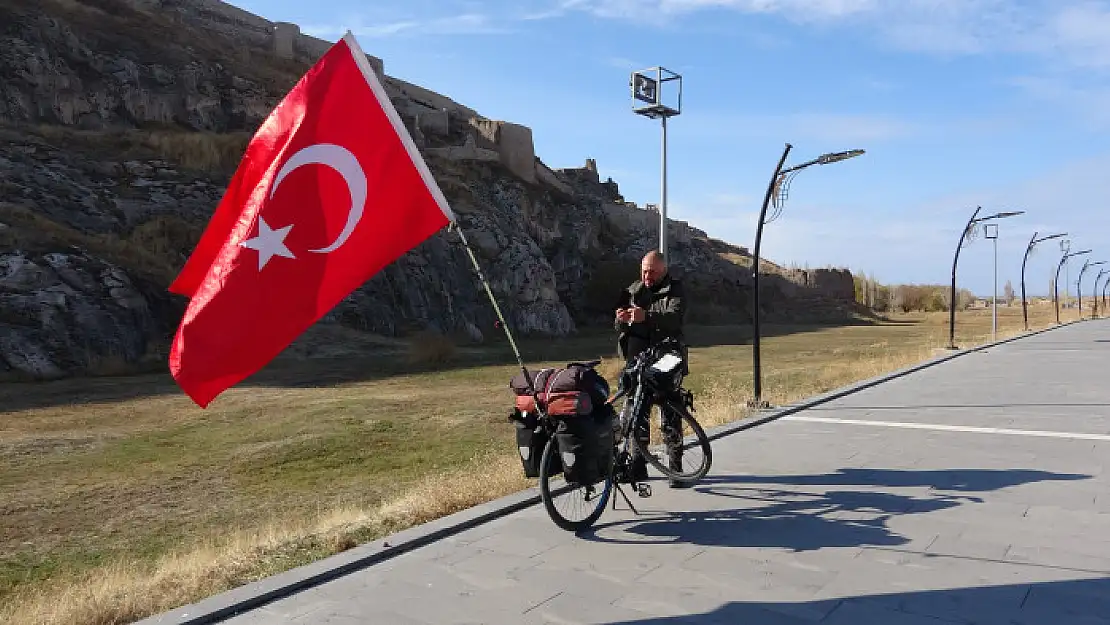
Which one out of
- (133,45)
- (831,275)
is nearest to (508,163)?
(133,45)

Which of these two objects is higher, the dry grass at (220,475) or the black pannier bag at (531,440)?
the black pannier bag at (531,440)

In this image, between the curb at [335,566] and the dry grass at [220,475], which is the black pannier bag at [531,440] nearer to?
the curb at [335,566]

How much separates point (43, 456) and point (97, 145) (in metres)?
31.3

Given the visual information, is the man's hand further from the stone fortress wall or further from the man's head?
the stone fortress wall

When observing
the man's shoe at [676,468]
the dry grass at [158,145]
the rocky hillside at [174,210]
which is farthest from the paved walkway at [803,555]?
the dry grass at [158,145]

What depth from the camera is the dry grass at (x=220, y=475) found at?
528cm

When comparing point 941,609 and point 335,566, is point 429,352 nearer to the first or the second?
point 335,566

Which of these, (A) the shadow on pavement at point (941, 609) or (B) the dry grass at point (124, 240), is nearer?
(A) the shadow on pavement at point (941, 609)

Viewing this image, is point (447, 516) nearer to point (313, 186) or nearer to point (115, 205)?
point (313, 186)

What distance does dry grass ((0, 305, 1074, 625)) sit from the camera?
17.3 feet

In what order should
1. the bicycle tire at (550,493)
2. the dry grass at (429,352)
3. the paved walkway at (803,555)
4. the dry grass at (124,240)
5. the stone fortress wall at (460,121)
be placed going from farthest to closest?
the stone fortress wall at (460,121), the dry grass at (429,352), the dry grass at (124,240), the bicycle tire at (550,493), the paved walkway at (803,555)

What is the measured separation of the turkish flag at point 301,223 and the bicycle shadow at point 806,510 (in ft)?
7.68

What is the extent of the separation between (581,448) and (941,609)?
2153mm

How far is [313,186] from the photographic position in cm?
439
